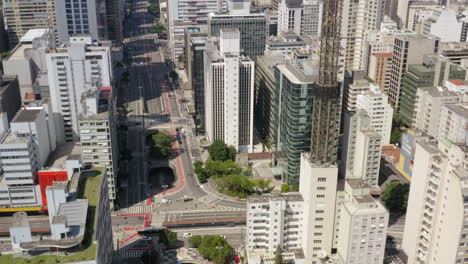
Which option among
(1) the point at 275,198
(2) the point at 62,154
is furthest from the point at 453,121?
(2) the point at 62,154

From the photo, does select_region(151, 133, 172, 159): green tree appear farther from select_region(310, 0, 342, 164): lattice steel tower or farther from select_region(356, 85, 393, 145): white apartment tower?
select_region(310, 0, 342, 164): lattice steel tower

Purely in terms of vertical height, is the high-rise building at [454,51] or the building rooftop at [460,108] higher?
the high-rise building at [454,51]

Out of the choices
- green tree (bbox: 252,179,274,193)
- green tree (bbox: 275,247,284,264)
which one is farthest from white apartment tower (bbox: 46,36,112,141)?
green tree (bbox: 275,247,284,264)

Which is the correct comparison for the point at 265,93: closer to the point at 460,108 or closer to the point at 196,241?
the point at 460,108

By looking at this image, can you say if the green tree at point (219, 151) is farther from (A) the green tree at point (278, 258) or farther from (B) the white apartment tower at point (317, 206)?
(A) the green tree at point (278, 258)

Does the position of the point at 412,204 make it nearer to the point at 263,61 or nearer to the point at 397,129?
the point at 397,129

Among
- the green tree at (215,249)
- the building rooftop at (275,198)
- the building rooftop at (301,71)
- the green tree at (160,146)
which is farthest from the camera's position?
the green tree at (160,146)

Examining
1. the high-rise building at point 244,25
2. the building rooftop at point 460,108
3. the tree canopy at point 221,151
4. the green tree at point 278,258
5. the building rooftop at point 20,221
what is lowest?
the green tree at point 278,258

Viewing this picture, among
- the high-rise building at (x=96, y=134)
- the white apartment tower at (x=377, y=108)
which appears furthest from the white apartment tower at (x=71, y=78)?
the white apartment tower at (x=377, y=108)

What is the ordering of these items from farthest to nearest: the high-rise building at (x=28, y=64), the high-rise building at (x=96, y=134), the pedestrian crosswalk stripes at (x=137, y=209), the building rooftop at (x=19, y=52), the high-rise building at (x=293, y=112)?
1. the building rooftop at (x=19, y=52)
2. the high-rise building at (x=28, y=64)
3. the pedestrian crosswalk stripes at (x=137, y=209)
4. the high-rise building at (x=293, y=112)
5. the high-rise building at (x=96, y=134)
